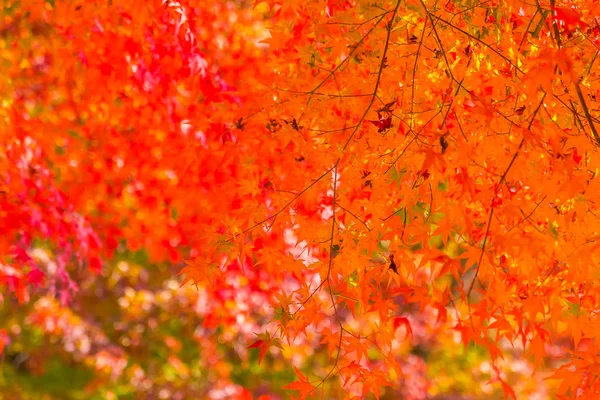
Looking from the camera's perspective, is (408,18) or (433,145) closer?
(433,145)

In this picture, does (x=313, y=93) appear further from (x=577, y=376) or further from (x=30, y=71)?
(x=30, y=71)

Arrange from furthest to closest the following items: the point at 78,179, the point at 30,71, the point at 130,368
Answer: the point at 130,368
the point at 78,179
the point at 30,71

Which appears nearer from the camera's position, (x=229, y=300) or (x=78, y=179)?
(x=78, y=179)

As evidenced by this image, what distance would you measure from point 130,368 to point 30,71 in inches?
96.0

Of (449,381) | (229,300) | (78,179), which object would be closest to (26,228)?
(78,179)

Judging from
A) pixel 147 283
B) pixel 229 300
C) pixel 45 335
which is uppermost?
pixel 229 300

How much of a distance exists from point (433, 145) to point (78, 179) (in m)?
3.64

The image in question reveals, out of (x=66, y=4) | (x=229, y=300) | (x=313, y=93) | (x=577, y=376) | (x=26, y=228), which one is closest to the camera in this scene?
(x=577, y=376)

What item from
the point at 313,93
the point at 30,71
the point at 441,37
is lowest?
the point at 30,71

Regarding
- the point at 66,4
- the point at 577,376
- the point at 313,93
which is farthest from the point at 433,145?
the point at 66,4

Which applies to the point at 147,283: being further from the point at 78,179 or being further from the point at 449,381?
the point at 449,381

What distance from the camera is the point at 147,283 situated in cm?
634

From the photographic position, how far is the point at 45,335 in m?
6.55

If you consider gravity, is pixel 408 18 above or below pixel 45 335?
above
